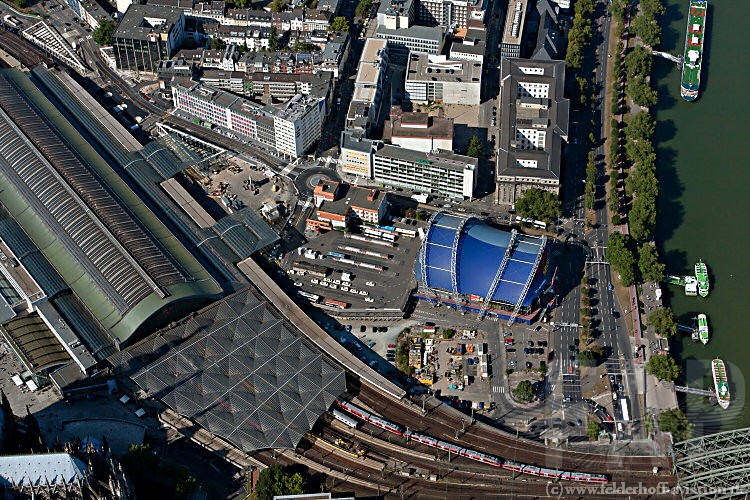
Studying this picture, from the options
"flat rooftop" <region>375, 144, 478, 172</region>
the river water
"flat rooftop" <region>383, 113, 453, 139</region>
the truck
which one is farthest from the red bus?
the river water

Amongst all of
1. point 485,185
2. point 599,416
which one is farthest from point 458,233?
point 599,416

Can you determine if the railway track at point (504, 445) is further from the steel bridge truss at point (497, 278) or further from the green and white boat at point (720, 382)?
the steel bridge truss at point (497, 278)

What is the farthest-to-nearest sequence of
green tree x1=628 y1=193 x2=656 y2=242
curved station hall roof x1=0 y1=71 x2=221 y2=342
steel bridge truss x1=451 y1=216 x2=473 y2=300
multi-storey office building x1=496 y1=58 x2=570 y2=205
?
multi-storey office building x1=496 y1=58 x2=570 y2=205, green tree x1=628 y1=193 x2=656 y2=242, steel bridge truss x1=451 y1=216 x2=473 y2=300, curved station hall roof x1=0 y1=71 x2=221 y2=342

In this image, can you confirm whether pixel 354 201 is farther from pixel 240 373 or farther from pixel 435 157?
pixel 240 373

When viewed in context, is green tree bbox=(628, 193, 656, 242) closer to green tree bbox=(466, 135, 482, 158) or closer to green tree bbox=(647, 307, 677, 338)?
green tree bbox=(647, 307, 677, 338)

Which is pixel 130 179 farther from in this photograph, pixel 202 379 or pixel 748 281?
pixel 748 281
